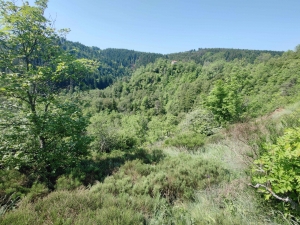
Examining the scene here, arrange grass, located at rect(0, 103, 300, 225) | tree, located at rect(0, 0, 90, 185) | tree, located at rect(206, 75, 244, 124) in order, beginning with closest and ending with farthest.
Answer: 1. grass, located at rect(0, 103, 300, 225)
2. tree, located at rect(0, 0, 90, 185)
3. tree, located at rect(206, 75, 244, 124)

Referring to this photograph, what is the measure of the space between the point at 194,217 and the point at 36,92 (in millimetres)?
6160

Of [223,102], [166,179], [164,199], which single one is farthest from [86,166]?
[223,102]

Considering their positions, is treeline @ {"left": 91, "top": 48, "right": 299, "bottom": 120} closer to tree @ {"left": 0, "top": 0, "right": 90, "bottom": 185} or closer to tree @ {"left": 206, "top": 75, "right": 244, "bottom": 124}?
tree @ {"left": 206, "top": 75, "right": 244, "bottom": 124}

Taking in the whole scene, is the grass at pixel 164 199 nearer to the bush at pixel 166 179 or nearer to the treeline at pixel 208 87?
the bush at pixel 166 179

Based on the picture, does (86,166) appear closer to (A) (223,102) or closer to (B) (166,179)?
(B) (166,179)

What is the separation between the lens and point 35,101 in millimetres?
6133

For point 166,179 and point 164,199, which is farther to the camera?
point 166,179

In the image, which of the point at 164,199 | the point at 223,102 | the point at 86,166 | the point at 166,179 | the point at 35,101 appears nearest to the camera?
the point at 164,199

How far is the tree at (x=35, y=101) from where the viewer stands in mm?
4953

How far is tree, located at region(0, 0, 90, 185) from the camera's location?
16.3ft

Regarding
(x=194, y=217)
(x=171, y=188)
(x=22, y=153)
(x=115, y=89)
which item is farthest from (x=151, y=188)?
(x=115, y=89)

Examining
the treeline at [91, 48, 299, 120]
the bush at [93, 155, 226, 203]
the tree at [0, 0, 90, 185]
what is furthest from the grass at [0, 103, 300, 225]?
the treeline at [91, 48, 299, 120]

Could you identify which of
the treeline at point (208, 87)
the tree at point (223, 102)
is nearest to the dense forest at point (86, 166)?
the tree at point (223, 102)

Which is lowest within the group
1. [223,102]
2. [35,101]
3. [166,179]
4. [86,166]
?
[223,102]
